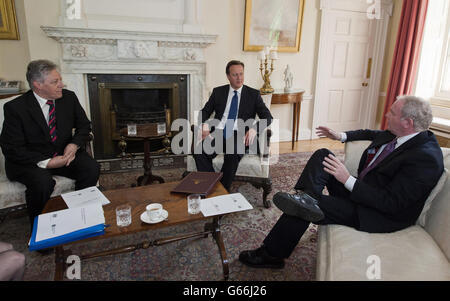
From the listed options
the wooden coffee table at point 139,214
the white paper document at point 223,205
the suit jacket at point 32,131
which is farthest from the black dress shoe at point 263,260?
the suit jacket at point 32,131

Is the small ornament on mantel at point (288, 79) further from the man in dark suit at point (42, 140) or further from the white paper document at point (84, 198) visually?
the white paper document at point (84, 198)

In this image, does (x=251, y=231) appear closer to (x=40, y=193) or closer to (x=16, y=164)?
(x=40, y=193)

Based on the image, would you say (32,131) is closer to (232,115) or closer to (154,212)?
(154,212)

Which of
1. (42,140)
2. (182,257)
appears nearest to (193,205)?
(182,257)

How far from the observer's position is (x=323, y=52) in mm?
4504

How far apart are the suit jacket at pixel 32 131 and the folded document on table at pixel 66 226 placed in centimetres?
76

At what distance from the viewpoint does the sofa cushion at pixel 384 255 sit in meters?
1.18

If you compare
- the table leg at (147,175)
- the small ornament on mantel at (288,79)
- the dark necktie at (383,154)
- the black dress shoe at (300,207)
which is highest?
the small ornament on mantel at (288,79)

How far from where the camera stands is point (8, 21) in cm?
323

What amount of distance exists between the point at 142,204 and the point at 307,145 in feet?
11.0

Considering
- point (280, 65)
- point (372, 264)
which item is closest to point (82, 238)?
point (372, 264)

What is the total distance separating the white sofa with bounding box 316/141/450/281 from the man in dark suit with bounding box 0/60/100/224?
67.8 inches

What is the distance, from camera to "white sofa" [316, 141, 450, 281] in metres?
1.19

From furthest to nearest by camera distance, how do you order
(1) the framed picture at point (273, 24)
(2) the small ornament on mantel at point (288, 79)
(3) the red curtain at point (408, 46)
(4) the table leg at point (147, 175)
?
(2) the small ornament on mantel at point (288, 79) < (1) the framed picture at point (273, 24) < (3) the red curtain at point (408, 46) < (4) the table leg at point (147, 175)
